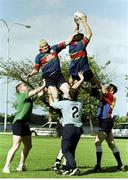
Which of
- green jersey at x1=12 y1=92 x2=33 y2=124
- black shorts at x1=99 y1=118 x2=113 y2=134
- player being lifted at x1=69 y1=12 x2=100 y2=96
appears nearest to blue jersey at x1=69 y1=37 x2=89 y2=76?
player being lifted at x1=69 y1=12 x2=100 y2=96

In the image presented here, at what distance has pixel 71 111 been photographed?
34.1ft

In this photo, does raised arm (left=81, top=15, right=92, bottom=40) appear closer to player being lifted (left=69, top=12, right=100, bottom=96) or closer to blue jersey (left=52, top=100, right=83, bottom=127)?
player being lifted (left=69, top=12, right=100, bottom=96)

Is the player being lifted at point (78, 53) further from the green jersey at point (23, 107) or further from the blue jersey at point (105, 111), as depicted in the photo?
the green jersey at point (23, 107)

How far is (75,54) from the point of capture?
37.0ft

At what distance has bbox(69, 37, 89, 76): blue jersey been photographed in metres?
11.2

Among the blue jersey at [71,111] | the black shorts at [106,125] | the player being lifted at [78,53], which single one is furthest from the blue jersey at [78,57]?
the black shorts at [106,125]

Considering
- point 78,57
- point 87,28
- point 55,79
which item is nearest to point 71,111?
point 55,79

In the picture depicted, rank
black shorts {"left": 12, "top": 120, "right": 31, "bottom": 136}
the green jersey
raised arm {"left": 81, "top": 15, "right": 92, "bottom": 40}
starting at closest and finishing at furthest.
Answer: black shorts {"left": 12, "top": 120, "right": 31, "bottom": 136}
the green jersey
raised arm {"left": 81, "top": 15, "right": 92, "bottom": 40}

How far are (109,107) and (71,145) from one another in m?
1.86

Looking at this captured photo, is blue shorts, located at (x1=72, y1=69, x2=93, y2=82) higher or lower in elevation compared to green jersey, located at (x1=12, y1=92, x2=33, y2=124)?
higher

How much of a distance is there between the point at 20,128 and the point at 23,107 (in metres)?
0.44

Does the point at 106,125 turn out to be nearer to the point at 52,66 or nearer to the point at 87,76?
the point at 87,76

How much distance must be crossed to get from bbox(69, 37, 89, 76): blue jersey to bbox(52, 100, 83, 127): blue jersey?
1028mm

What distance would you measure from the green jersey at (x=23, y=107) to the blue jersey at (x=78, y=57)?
1.13 m
